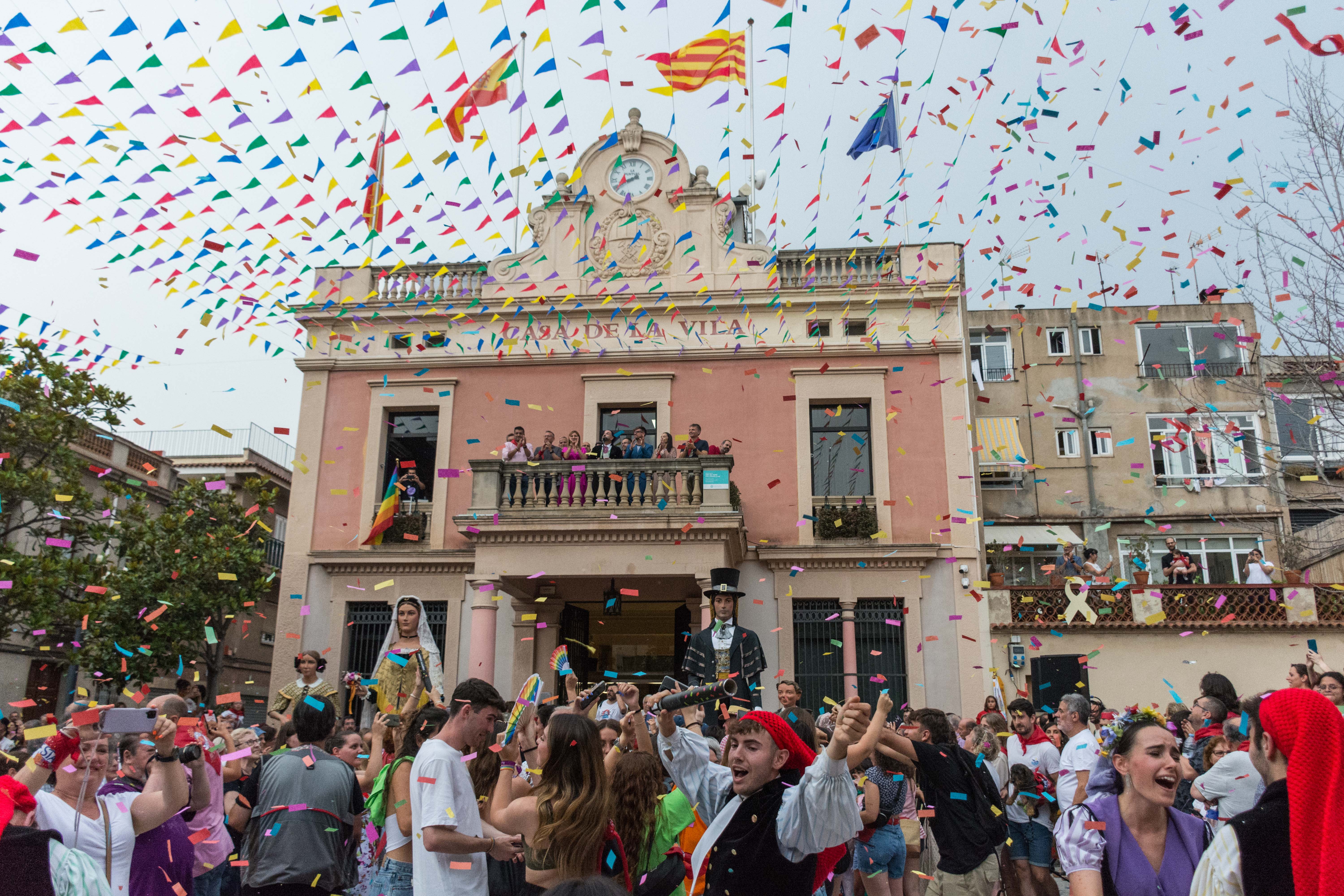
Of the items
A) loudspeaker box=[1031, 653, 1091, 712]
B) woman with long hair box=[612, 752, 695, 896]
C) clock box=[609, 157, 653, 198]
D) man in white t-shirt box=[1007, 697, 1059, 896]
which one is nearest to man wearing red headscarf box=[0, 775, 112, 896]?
woman with long hair box=[612, 752, 695, 896]

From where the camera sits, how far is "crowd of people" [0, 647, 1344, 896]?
9.44 feet

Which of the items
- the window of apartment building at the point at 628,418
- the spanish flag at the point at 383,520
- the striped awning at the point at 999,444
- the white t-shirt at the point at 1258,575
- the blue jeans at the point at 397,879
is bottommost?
the blue jeans at the point at 397,879

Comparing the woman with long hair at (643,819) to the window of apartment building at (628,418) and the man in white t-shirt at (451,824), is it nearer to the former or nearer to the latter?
the man in white t-shirt at (451,824)

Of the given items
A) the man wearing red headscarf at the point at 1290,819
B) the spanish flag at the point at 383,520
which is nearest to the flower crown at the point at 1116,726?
the man wearing red headscarf at the point at 1290,819

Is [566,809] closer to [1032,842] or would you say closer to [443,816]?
[443,816]

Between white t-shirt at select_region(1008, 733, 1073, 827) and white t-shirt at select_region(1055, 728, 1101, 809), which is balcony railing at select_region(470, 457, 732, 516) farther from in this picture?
white t-shirt at select_region(1055, 728, 1101, 809)

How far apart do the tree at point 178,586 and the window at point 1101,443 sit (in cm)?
2071

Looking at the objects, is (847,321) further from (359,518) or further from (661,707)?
(661,707)

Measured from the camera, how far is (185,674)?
23969 millimetres

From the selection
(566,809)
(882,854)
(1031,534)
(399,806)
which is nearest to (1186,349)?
(1031,534)

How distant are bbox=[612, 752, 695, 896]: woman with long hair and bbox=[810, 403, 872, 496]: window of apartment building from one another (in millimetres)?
12568

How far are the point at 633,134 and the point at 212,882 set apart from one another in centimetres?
1525

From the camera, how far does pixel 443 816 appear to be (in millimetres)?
4277

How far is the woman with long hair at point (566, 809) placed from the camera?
4016 millimetres
